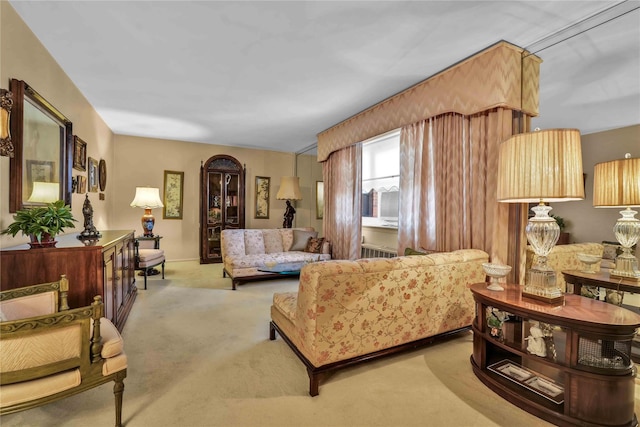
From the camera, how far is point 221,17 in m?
2.10

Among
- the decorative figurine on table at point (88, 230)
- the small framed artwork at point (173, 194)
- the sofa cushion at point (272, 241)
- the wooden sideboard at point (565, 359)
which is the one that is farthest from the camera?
the small framed artwork at point (173, 194)

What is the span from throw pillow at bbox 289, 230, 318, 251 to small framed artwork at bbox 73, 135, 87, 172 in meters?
3.17

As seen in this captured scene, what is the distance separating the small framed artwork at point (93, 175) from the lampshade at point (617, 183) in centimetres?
540

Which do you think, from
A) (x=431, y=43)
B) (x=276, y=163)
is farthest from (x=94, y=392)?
(x=276, y=163)

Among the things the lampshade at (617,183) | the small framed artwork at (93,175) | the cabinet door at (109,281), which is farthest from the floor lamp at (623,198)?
the small framed artwork at (93,175)

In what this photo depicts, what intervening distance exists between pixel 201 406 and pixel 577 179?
8.34 ft

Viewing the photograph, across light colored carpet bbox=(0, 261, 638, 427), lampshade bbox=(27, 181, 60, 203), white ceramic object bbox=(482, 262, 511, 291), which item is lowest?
light colored carpet bbox=(0, 261, 638, 427)

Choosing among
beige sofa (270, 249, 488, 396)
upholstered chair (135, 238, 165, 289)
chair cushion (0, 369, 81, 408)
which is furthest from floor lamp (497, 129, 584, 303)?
upholstered chair (135, 238, 165, 289)

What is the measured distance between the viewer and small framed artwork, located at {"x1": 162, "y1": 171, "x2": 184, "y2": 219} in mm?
5840

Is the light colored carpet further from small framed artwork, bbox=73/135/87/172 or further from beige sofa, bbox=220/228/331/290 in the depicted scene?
small framed artwork, bbox=73/135/87/172

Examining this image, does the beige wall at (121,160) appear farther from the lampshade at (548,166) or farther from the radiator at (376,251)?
the lampshade at (548,166)

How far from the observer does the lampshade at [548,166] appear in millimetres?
1602

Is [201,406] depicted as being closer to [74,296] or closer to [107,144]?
[74,296]

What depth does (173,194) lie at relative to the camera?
19.4 ft
